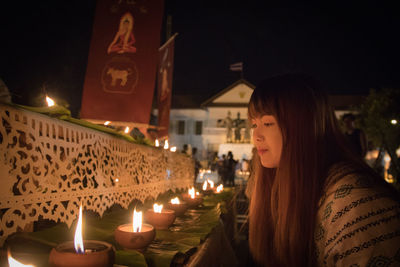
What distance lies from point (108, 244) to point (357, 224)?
0.93 metres

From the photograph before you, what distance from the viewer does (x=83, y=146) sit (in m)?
1.58

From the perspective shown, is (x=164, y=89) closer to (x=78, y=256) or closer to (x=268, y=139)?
(x=268, y=139)

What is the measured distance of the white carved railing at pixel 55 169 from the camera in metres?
1.12

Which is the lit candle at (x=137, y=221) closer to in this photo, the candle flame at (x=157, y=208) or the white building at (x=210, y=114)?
the candle flame at (x=157, y=208)

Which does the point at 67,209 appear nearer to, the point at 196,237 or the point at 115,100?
the point at 196,237

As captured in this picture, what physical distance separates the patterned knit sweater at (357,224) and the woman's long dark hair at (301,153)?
8 cm

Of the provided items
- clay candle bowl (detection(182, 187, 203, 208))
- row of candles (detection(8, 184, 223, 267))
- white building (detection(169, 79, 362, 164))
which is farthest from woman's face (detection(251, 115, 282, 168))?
white building (detection(169, 79, 362, 164))

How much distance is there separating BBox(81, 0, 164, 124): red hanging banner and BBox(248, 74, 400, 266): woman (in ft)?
8.90

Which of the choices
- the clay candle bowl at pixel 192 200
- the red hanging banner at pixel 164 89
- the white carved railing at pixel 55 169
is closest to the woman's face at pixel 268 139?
the white carved railing at pixel 55 169

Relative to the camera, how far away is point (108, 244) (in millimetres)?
1027

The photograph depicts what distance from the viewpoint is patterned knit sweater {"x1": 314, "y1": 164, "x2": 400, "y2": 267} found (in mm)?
1054

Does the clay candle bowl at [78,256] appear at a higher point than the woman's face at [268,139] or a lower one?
lower

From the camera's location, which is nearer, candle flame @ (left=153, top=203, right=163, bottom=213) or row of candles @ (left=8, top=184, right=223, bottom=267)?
row of candles @ (left=8, top=184, right=223, bottom=267)

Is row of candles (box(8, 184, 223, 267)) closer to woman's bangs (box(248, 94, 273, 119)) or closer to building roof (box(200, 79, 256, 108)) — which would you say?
woman's bangs (box(248, 94, 273, 119))
